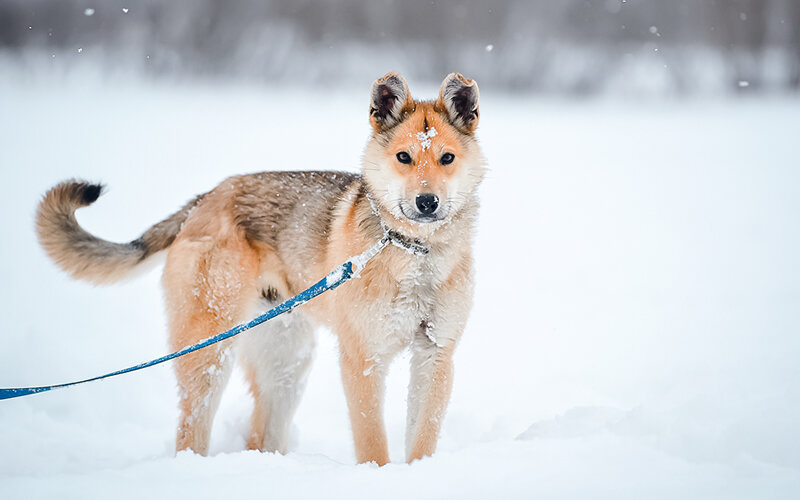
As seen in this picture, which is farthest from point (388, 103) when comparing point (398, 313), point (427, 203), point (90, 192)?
point (90, 192)

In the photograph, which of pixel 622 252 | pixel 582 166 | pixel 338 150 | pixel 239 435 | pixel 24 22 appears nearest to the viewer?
pixel 239 435

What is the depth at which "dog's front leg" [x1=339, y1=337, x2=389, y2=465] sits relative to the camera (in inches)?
129

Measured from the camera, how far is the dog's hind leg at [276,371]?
13.8 ft

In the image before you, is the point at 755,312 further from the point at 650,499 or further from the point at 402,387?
the point at 650,499

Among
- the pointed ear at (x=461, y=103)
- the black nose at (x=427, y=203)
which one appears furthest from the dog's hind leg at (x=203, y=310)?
the pointed ear at (x=461, y=103)

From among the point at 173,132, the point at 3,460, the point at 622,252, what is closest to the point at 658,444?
the point at 3,460

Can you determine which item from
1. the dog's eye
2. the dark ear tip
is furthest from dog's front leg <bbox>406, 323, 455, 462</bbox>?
the dark ear tip

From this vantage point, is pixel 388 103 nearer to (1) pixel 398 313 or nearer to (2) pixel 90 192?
(1) pixel 398 313

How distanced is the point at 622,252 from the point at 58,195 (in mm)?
6715

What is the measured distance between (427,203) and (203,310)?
1430 millimetres

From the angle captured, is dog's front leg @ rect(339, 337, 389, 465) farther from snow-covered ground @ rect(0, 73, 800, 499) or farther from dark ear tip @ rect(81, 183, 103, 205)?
dark ear tip @ rect(81, 183, 103, 205)

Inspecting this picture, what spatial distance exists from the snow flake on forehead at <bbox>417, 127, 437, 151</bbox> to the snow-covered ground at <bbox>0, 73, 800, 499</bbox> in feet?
4.83

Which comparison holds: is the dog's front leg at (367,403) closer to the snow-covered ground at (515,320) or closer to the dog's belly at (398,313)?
the dog's belly at (398,313)

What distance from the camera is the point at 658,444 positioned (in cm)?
300
